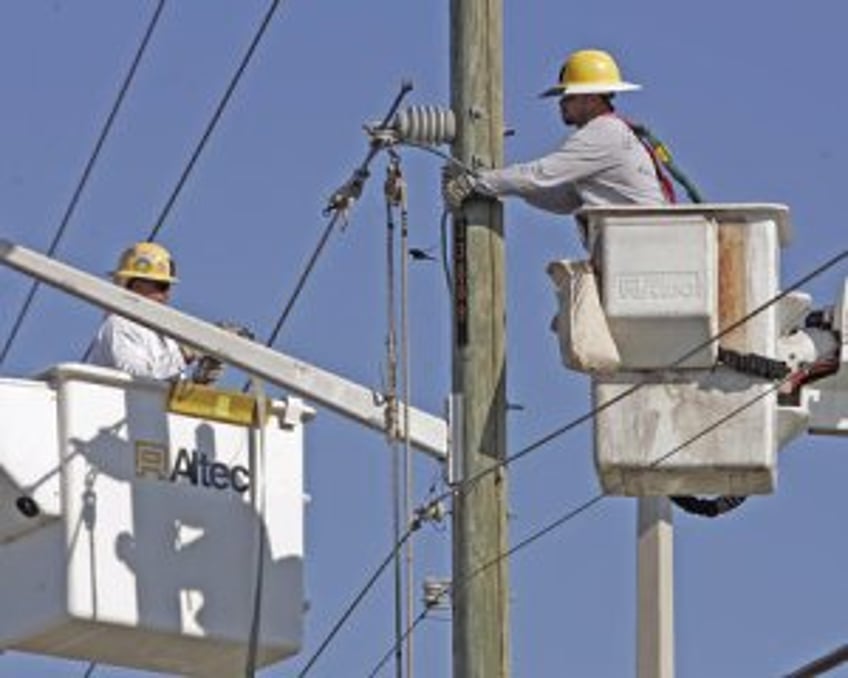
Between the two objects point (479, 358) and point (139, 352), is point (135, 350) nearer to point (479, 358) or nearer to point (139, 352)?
point (139, 352)

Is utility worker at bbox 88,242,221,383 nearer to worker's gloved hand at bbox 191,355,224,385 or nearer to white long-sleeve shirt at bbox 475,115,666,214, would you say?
worker's gloved hand at bbox 191,355,224,385

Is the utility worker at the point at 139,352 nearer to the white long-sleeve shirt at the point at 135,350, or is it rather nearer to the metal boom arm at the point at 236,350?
the white long-sleeve shirt at the point at 135,350

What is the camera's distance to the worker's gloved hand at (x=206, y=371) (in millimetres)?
13406

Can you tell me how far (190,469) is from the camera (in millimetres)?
13180

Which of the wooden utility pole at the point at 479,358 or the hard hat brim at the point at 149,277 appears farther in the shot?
the hard hat brim at the point at 149,277

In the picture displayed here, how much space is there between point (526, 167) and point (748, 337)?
0.99 m

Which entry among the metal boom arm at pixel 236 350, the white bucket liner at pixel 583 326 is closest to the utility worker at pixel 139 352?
the metal boom arm at pixel 236 350

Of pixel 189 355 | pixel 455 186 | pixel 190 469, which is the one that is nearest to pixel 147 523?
pixel 190 469

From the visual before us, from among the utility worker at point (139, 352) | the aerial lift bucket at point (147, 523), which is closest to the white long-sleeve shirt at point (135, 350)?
the utility worker at point (139, 352)

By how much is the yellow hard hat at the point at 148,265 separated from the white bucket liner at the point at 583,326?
8.79 feet

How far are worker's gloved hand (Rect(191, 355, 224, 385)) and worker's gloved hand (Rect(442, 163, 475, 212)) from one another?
4.19ft

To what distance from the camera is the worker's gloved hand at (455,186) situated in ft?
40.9

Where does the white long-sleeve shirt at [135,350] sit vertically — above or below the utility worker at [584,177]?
below

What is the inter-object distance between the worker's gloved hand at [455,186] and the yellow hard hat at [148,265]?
1.97 metres
